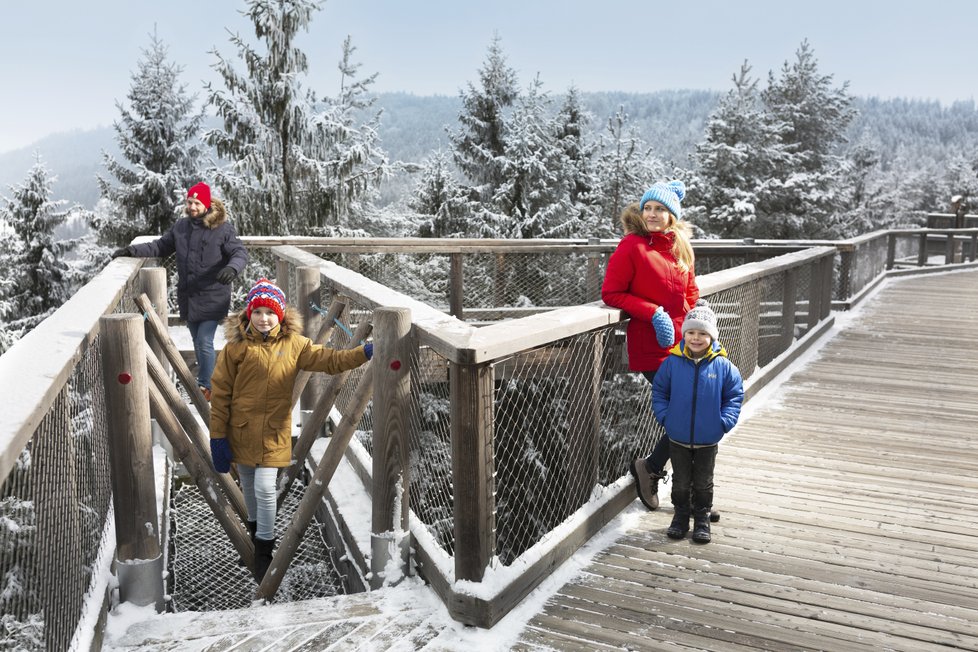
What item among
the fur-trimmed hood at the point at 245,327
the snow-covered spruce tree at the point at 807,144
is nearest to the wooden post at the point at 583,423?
the fur-trimmed hood at the point at 245,327

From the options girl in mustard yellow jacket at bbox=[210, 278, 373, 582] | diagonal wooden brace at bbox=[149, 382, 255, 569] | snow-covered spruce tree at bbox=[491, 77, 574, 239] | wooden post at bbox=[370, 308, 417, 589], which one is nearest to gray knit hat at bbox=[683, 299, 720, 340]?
wooden post at bbox=[370, 308, 417, 589]

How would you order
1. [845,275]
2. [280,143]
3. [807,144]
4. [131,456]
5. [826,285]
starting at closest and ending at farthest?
[131,456], [826,285], [845,275], [280,143], [807,144]

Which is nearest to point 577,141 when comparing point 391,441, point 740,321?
point 740,321

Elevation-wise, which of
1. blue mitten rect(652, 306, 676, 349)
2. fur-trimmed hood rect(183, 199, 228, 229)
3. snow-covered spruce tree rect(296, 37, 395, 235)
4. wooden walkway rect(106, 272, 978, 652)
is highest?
snow-covered spruce tree rect(296, 37, 395, 235)

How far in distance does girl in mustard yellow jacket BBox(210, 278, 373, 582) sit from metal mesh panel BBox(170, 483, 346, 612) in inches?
48.9

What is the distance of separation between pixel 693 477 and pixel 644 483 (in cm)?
40

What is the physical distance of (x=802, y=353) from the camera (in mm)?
8719

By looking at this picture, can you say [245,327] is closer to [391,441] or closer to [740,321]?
[391,441]

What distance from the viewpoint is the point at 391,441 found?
3586 mm

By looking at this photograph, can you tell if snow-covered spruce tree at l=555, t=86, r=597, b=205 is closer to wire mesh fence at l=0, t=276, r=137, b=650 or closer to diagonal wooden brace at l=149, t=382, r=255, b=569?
diagonal wooden brace at l=149, t=382, r=255, b=569

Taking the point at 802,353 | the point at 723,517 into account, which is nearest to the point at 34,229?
the point at 802,353

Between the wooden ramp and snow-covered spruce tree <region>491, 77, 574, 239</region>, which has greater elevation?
snow-covered spruce tree <region>491, 77, 574, 239</region>

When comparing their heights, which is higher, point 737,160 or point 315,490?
point 737,160

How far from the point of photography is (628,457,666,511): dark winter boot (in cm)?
435
